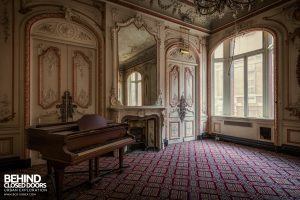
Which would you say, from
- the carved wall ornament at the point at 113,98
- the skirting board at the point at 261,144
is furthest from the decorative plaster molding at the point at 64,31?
the skirting board at the point at 261,144

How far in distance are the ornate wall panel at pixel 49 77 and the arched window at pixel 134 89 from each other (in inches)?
65.3

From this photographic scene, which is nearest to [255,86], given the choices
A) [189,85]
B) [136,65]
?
[189,85]

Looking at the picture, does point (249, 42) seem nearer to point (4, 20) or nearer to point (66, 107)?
point (66, 107)

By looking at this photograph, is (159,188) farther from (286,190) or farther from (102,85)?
(102,85)

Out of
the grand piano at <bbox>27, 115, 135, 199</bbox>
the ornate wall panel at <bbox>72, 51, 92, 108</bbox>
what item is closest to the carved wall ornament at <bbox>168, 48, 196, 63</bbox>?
the ornate wall panel at <bbox>72, 51, 92, 108</bbox>

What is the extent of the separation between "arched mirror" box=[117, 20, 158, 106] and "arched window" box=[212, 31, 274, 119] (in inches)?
86.7

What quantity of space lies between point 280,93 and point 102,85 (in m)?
4.55

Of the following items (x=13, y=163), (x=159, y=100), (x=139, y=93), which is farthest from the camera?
(x=159, y=100)

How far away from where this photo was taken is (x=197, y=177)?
119 inches

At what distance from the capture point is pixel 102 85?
441 cm

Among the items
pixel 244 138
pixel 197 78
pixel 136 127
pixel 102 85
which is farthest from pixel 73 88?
pixel 244 138

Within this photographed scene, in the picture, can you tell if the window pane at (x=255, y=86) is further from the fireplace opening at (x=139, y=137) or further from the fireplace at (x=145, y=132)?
the fireplace opening at (x=139, y=137)

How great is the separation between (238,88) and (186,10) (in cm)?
305

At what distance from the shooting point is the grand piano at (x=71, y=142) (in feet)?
6.82
